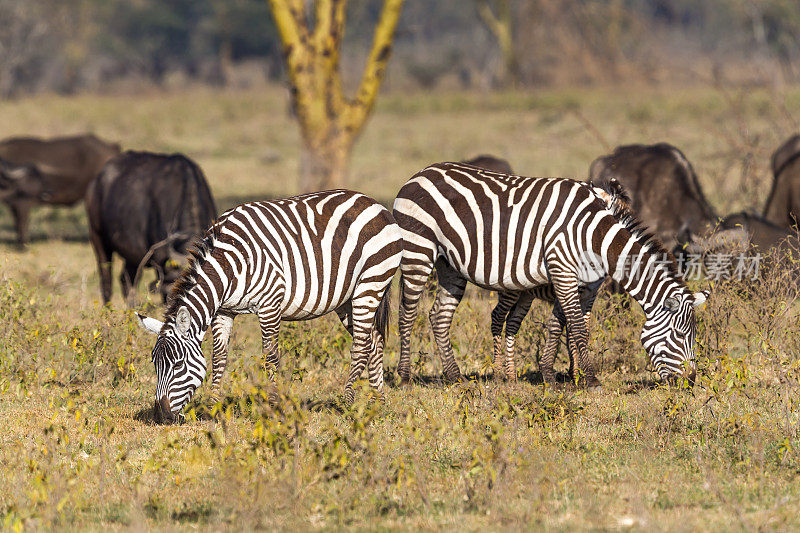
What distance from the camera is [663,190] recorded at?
455 inches

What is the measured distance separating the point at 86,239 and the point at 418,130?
1625 centimetres

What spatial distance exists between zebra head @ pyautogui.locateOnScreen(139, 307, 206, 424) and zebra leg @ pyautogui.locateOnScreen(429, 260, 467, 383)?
243 cm

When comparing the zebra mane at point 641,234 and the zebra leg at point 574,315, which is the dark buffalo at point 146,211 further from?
the zebra mane at point 641,234

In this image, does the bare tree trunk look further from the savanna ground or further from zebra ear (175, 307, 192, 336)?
zebra ear (175, 307, 192, 336)

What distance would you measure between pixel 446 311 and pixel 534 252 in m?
1.05

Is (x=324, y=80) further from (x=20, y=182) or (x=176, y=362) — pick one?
(x=176, y=362)

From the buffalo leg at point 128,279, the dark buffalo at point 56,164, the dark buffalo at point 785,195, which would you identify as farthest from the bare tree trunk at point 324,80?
the dark buffalo at point 785,195

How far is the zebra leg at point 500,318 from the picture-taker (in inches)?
339

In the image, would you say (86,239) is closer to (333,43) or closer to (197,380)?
(333,43)

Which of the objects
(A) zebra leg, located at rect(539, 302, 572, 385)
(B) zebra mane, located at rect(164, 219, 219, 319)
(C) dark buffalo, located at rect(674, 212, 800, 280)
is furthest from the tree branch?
(B) zebra mane, located at rect(164, 219, 219, 319)

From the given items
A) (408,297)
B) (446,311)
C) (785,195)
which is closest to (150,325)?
(408,297)

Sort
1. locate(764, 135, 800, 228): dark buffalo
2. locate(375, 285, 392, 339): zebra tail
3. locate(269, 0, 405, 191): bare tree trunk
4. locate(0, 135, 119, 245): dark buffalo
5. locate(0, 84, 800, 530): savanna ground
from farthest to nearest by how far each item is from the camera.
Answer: locate(0, 135, 119, 245): dark buffalo, locate(269, 0, 405, 191): bare tree trunk, locate(764, 135, 800, 228): dark buffalo, locate(375, 285, 392, 339): zebra tail, locate(0, 84, 800, 530): savanna ground

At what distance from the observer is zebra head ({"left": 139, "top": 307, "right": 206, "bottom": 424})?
22.0 ft

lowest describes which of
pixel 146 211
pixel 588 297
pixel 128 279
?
pixel 588 297
